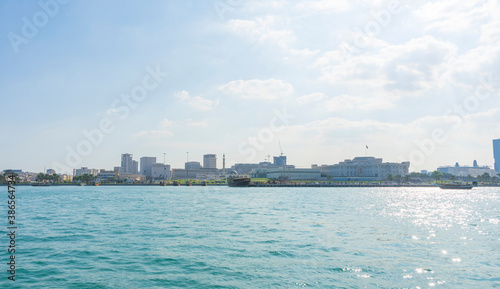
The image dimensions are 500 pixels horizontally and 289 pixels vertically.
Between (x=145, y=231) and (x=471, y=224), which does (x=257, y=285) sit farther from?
(x=471, y=224)

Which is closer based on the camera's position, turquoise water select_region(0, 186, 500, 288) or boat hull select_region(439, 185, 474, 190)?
turquoise water select_region(0, 186, 500, 288)

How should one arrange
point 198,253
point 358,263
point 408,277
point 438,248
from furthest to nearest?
point 438,248, point 198,253, point 358,263, point 408,277

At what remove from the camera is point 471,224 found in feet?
121

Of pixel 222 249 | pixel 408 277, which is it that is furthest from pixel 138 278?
pixel 408 277

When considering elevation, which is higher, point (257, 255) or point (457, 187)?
point (257, 255)

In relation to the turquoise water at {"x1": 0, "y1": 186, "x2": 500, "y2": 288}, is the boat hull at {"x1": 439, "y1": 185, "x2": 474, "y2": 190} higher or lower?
lower

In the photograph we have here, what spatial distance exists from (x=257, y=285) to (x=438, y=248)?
1515cm

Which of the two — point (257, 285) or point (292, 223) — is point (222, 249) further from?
point (292, 223)

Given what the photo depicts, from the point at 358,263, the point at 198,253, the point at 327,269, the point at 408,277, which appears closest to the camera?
the point at 408,277

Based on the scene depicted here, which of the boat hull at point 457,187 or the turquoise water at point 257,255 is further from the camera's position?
the boat hull at point 457,187

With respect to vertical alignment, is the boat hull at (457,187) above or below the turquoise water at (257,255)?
below

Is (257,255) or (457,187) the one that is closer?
(257,255)

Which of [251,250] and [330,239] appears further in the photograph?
[330,239]

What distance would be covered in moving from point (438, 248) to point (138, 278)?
19912 mm
